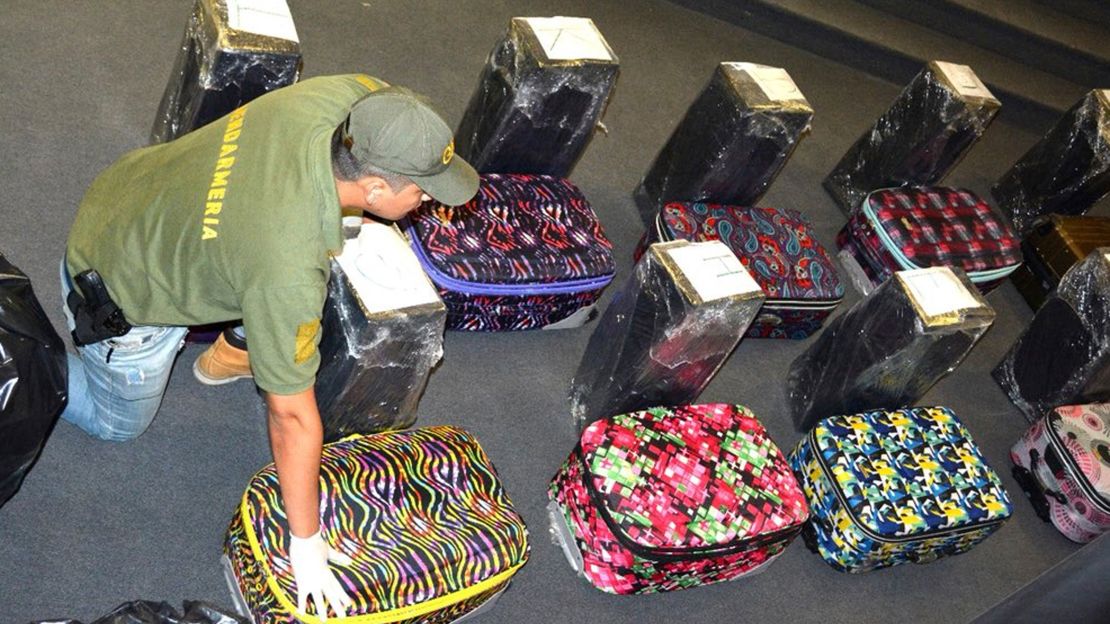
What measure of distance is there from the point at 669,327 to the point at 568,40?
1.02 meters

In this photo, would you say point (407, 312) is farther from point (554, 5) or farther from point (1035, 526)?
point (554, 5)

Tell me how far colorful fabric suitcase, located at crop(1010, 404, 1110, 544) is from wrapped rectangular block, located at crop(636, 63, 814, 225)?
4.20 feet

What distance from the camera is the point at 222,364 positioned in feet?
9.48

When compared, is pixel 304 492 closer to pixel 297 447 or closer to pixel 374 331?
pixel 297 447

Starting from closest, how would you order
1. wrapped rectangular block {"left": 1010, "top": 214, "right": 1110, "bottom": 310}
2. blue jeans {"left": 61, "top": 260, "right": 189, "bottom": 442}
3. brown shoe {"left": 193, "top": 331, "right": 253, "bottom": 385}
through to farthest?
blue jeans {"left": 61, "top": 260, "right": 189, "bottom": 442} < brown shoe {"left": 193, "top": 331, "right": 253, "bottom": 385} < wrapped rectangular block {"left": 1010, "top": 214, "right": 1110, "bottom": 310}

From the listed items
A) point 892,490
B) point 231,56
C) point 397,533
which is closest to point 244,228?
point 397,533

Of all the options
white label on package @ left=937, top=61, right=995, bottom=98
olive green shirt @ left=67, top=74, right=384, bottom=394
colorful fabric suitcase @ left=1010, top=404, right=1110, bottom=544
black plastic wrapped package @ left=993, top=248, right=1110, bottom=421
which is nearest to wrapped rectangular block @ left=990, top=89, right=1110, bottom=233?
white label on package @ left=937, top=61, right=995, bottom=98

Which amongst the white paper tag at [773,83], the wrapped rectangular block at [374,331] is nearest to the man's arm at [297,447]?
the wrapped rectangular block at [374,331]

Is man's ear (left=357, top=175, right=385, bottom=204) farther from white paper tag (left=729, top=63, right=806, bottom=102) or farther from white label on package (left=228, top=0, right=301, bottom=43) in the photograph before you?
white paper tag (left=729, top=63, right=806, bottom=102)

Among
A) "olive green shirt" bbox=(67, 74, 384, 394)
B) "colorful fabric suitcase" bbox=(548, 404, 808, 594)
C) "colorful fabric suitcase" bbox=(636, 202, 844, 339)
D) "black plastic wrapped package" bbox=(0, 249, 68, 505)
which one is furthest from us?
"colorful fabric suitcase" bbox=(636, 202, 844, 339)

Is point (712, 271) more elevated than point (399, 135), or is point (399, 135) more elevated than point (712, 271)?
point (399, 135)

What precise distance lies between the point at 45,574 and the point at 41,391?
53 centimetres

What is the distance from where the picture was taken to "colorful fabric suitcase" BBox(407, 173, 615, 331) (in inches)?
121

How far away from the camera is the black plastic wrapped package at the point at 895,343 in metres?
3.24
